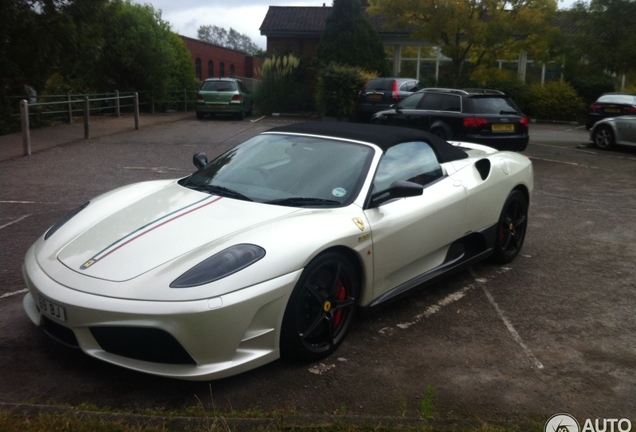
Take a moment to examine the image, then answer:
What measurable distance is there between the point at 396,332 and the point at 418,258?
577mm

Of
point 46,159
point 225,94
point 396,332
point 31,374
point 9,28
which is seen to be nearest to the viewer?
point 31,374

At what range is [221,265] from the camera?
356 cm

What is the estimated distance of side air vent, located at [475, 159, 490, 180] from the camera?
223 inches

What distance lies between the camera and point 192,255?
366cm

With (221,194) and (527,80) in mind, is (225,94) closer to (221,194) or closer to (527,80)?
(527,80)

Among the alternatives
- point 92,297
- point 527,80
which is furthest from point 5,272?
point 527,80

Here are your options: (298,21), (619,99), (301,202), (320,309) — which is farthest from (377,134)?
(298,21)

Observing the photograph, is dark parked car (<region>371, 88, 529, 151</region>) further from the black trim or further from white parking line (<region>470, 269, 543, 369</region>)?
white parking line (<region>470, 269, 543, 369</region>)

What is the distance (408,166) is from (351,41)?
24759mm

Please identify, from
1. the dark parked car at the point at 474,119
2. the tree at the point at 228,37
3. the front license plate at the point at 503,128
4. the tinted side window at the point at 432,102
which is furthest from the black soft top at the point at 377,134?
the tree at the point at 228,37

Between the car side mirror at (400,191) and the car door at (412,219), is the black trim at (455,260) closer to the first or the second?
the car door at (412,219)

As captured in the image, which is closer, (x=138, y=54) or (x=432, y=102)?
(x=432, y=102)

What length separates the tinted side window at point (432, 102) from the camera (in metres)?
13.3

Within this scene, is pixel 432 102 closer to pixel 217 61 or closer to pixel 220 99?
pixel 220 99
